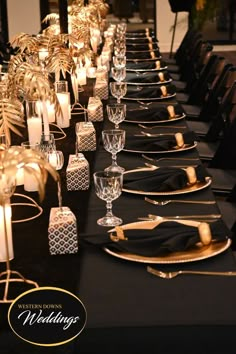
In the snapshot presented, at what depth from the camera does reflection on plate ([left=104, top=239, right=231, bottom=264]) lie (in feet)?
6.91

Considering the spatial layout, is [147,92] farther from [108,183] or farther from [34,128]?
[108,183]

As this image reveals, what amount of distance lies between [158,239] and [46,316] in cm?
59

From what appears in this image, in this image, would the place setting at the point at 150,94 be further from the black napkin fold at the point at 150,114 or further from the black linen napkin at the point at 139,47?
the black linen napkin at the point at 139,47

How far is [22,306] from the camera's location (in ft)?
5.56

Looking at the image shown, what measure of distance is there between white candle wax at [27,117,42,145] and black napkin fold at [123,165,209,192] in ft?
1.93

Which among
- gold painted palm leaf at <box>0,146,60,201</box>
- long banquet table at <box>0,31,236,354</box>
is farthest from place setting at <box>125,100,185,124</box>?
gold painted palm leaf at <box>0,146,60,201</box>

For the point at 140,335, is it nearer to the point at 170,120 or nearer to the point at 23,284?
the point at 23,284

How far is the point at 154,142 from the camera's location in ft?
11.2

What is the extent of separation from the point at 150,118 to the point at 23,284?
2.23m

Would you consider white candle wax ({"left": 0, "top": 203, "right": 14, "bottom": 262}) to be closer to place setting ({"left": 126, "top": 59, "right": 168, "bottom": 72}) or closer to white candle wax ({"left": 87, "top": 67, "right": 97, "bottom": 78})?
white candle wax ({"left": 87, "top": 67, "right": 97, "bottom": 78})

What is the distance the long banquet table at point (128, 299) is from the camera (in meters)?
1.82

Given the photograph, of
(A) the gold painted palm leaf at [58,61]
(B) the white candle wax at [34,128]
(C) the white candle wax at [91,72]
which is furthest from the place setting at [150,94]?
(B) the white candle wax at [34,128]

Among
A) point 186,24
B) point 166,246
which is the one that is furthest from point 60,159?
point 186,24

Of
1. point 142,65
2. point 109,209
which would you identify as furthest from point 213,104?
point 109,209
